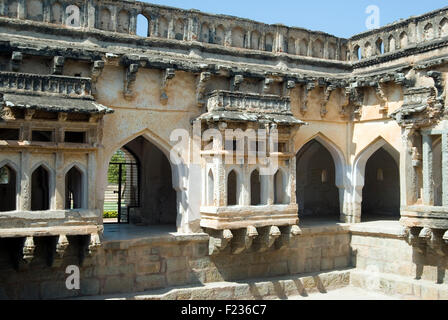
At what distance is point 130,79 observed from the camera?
10266mm

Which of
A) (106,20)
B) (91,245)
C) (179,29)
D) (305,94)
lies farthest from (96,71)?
(305,94)

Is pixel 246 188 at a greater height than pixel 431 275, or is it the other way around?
pixel 246 188

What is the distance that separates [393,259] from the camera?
39.2 ft

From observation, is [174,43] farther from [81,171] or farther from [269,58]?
[81,171]

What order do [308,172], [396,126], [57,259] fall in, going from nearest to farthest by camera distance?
[57,259], [396,126], [308,172]

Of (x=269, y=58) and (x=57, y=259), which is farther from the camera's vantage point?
(x=269, y=58)

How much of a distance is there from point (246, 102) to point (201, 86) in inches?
40.7

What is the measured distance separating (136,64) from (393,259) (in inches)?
288

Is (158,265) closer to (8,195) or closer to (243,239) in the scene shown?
(243,239)

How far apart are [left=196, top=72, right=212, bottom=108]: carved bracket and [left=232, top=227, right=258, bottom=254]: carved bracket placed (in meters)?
2.90

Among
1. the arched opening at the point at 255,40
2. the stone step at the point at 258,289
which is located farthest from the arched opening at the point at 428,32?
the stone step at the point at 258,289

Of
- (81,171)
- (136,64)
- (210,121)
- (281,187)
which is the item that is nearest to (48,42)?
(136,64)

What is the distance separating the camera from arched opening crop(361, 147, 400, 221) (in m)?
16.1

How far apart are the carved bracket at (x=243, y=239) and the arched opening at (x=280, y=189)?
1.13 m
